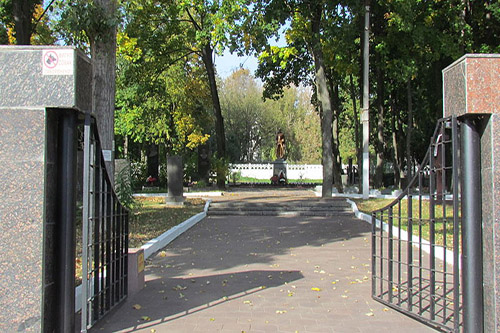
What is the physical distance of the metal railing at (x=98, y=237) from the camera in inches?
183

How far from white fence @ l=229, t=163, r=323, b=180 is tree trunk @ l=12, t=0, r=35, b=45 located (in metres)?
33.8

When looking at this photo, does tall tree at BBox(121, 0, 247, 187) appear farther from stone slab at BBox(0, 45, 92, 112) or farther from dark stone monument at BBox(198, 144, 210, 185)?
stone slab at BBox(0, 45, 92, 112)

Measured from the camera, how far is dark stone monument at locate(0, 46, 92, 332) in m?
4.17

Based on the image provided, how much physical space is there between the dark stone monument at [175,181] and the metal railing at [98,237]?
12994 millimetres

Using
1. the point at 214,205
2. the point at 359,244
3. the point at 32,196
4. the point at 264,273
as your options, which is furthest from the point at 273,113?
the point at 32,196

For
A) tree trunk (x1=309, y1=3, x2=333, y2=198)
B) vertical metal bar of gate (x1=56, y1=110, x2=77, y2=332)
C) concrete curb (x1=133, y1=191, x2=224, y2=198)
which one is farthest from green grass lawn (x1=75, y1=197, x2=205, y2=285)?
tree trunk (x1=309, y1=3, x2=333, y2=198)

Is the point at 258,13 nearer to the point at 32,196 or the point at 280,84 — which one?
the point at 280,84

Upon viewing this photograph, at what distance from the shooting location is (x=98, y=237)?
17.2ft

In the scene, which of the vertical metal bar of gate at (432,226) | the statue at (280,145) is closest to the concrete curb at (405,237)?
the vertical metal bar of gate at (432,226)

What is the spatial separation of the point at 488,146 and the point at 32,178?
12.8 feet

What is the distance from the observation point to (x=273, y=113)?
53.2 meters

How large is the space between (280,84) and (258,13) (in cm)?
1053

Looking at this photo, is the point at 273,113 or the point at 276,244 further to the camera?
the point at 273,113

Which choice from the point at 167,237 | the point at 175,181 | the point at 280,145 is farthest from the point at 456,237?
the point at 280,145
